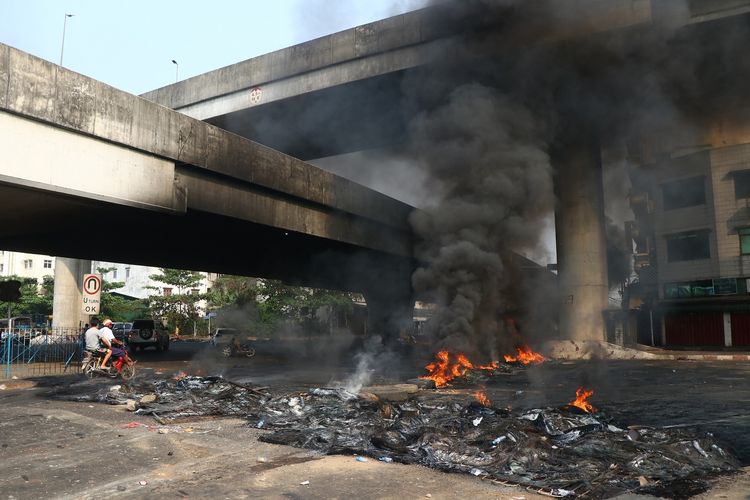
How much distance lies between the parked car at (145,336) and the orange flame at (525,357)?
16.4 metres

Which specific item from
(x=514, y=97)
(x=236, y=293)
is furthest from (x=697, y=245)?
(x=236, y=293)

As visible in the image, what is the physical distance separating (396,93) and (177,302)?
29.2 metres

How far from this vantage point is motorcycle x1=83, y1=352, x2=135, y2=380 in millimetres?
11638

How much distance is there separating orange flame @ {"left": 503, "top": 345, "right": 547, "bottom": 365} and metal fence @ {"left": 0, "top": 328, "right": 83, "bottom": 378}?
524 inches

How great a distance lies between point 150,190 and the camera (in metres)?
10.6

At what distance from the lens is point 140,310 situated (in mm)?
43719

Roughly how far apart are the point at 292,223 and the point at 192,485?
10.4 m

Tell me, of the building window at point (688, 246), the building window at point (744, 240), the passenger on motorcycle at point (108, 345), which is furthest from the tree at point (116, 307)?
the building window at point (744, 240)

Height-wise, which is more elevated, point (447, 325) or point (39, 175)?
point (39, 175)

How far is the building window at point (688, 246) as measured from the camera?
27.1m

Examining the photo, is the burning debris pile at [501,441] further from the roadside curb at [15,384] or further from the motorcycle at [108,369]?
the roadside curb at [15,384]

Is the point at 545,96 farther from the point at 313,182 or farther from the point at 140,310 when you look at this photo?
the point at 140,310

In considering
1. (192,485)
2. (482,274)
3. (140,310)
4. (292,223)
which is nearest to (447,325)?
(482,274)

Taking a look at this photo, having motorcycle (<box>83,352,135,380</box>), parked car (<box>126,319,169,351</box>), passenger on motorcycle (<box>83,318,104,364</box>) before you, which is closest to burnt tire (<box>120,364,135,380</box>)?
motorcycle (<box>83,352,135,380</box>)
